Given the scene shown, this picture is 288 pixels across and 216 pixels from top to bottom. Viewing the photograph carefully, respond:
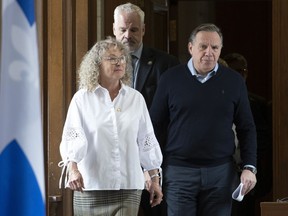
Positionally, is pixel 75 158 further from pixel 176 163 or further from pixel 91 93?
pixel 176 163

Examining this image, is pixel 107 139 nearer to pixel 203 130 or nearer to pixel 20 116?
pixel 203 130

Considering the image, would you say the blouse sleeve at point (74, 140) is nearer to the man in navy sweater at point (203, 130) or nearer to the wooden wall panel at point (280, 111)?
→ the man in navy sweater at point (203, 130)

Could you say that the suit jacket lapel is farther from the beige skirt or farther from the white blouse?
the beige skirt

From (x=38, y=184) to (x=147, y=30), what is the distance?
4.28 m

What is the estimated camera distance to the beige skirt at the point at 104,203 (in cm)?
465

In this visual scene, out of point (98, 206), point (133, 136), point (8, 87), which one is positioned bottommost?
point (98, 206)

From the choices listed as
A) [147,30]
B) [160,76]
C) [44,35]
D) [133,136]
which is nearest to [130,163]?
[133,136]

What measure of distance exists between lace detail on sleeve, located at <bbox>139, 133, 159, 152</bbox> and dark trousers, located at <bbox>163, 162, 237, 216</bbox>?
0.98ft

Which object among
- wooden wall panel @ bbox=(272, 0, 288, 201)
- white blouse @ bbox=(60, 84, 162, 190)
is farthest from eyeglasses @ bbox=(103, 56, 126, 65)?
wooden wall panel @ bbox=(272, 0, 288, 201)

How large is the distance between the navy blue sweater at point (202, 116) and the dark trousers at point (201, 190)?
4 cm

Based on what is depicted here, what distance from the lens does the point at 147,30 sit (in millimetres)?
6957

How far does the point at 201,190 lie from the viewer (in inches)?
196

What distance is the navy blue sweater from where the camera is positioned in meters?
4.97

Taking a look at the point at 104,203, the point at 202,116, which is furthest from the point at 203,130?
the point at 104,203
